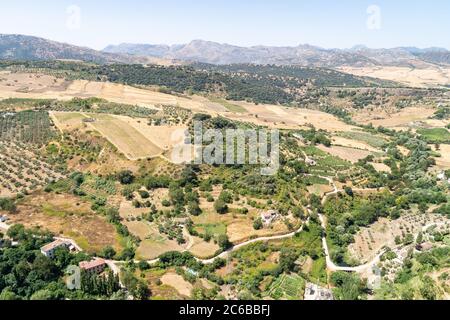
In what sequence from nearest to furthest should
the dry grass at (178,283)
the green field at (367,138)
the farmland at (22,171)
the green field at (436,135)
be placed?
the dry grass at (178,283) → the farmland at (22,171) → the green field at (367,138) → the green field at (436,135)

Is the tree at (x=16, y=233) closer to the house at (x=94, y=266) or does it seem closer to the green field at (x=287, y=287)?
the house at (x=94, y=266)

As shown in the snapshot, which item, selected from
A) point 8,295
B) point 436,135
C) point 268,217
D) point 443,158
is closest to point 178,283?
point 8,295

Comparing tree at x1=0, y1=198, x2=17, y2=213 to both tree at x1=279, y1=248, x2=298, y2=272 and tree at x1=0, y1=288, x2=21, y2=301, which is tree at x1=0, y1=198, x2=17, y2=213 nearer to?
tree at x1=0, y1=288, x2=21, y2=301

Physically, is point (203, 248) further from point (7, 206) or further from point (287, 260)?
point (7, 206)

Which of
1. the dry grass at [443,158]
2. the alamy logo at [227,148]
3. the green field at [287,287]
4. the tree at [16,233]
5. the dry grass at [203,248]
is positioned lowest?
the green field at [287,287]

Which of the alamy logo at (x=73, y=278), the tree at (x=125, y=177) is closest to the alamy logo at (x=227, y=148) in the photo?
the tree at (x=125, y=177)
